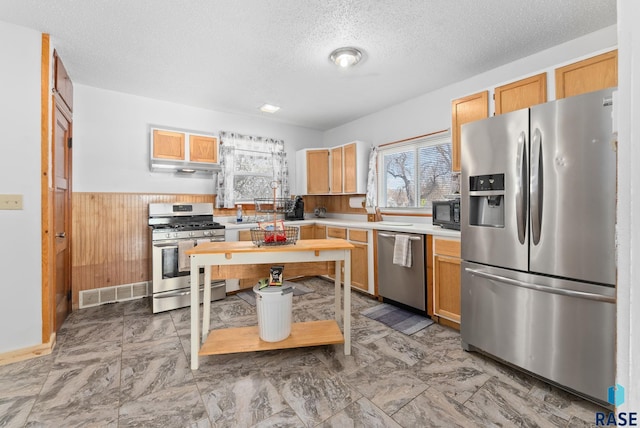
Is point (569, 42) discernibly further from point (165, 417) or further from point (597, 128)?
point (165, 417)

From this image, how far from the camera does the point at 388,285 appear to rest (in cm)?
335

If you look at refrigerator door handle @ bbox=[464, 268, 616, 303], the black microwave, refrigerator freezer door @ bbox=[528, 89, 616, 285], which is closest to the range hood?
the black microwave

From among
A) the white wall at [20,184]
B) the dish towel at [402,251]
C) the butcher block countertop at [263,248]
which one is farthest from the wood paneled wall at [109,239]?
the dish towel at [402,251]

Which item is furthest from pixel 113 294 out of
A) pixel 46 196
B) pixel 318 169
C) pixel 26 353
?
pixel 318 169

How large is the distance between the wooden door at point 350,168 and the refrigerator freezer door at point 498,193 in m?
2.07

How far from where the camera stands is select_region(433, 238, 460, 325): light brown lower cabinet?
2.63m

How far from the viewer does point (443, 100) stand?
346 centimetres

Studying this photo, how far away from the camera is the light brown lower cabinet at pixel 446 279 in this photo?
8.64 ft

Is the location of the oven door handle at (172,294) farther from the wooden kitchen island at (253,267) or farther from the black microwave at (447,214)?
the black microwave at (447,214)

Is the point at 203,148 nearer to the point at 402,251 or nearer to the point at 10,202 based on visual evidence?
the point at 10,202

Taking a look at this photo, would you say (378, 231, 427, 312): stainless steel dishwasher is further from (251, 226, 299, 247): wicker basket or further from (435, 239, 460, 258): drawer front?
(251, 226, 299, 247): wicker basket

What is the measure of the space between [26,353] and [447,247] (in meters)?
3.56

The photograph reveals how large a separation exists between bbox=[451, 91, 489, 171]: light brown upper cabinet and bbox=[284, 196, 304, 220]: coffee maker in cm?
254

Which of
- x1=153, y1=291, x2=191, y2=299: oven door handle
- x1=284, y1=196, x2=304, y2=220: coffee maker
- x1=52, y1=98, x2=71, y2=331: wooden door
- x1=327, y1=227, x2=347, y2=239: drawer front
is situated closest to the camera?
x1=52, y1=98, x2=71, y2=331: wooden door
